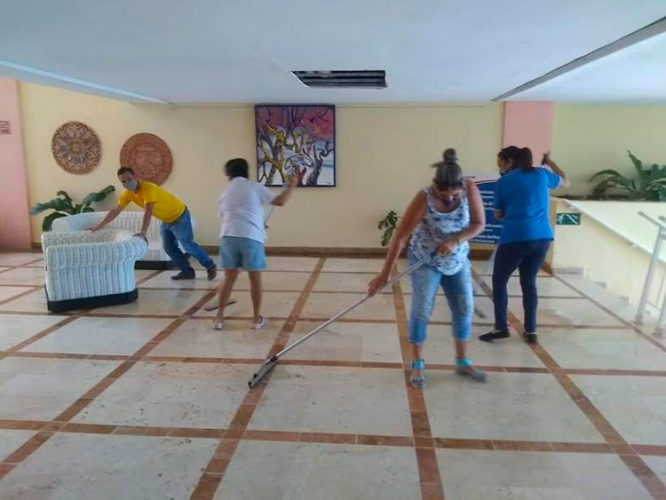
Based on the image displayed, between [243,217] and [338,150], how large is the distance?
338cm

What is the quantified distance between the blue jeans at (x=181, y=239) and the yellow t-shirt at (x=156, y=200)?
0.25ft

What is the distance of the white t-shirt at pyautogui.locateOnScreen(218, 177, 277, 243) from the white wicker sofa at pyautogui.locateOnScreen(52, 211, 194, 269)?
2.16 metres

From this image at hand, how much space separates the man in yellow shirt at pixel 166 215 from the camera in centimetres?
477

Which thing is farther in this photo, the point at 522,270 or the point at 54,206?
the point at 54,206

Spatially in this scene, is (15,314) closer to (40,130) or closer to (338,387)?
(338,387)

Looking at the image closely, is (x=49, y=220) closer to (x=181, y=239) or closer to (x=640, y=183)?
(x=181, y=239)

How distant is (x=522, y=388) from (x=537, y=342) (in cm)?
80

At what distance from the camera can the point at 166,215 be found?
16.4 feet

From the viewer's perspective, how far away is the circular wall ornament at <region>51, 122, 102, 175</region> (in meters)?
6.86

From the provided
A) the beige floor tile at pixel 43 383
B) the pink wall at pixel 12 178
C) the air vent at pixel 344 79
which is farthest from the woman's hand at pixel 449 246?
the pink wall at pixel 12 178

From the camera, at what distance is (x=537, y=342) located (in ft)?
12.1

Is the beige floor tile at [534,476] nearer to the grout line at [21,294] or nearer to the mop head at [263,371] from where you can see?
the mop head at [263,371]

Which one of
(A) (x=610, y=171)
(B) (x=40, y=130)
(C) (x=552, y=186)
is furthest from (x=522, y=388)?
(B) (x=40, y=130)

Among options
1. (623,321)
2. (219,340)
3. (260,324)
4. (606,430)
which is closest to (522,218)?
(606,430)
